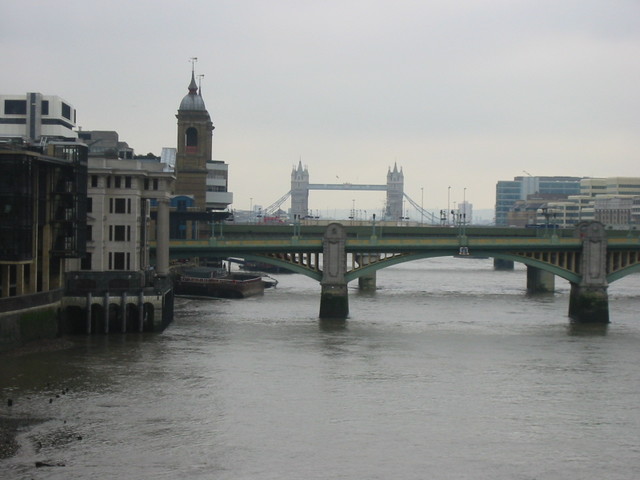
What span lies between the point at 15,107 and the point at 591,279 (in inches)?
3063

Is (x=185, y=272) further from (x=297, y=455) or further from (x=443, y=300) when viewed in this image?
(x=297, y=455)

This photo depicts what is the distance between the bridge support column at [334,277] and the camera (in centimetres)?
8512

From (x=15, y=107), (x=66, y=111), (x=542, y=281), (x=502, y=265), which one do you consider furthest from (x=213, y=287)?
(x=502, y=265)

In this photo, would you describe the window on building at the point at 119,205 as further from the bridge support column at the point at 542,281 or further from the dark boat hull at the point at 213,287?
the bridge support column at the point at 542,281

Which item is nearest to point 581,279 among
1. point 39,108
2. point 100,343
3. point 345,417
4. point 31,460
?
point 100,343

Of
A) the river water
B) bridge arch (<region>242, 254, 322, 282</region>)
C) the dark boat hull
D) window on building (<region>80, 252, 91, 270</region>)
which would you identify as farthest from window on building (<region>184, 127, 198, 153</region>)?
window on building (<region>80, 252, 91, 270</region>)

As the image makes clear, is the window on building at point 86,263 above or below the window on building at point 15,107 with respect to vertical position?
below

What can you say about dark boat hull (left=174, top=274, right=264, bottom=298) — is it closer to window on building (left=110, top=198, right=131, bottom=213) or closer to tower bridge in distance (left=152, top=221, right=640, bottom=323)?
tower bridge in distance (left=152, top=221, right=640, bottom=323)

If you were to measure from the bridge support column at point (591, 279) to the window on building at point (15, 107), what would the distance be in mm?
73649

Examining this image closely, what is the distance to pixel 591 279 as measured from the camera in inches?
3521

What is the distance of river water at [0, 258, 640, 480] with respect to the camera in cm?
4097

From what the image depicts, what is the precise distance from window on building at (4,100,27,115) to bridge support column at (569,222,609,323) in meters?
73.6

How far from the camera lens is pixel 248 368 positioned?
6041 centimetres

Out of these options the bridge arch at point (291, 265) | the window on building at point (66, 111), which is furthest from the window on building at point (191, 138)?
the bridge arch at point (291, 265)
